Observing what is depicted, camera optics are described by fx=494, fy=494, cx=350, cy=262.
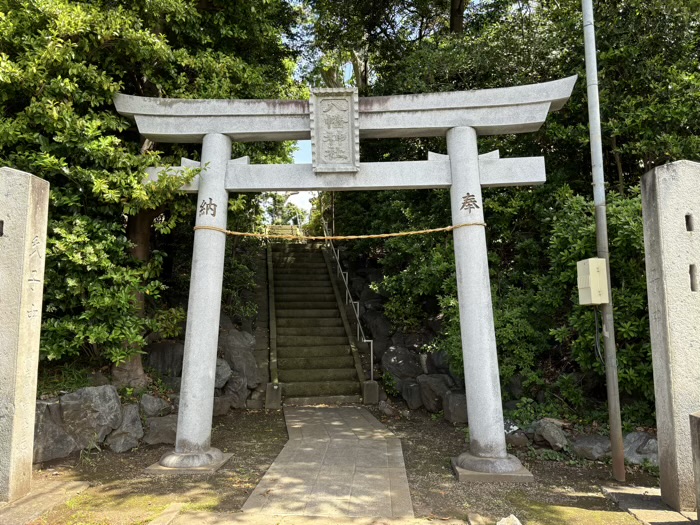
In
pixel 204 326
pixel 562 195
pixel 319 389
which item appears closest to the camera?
pixel 204 326

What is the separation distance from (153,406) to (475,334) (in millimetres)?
4484

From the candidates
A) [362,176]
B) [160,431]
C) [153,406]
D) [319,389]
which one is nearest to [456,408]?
[319,389]

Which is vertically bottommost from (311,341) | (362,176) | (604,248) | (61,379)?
(61,379)

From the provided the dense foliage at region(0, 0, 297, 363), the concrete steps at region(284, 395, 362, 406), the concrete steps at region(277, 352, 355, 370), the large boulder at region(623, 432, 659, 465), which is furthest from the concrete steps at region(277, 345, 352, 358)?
the large boulder at region(623, 432, 659, 465)

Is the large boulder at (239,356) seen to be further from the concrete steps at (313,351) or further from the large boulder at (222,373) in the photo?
A: the concrete steps at (313,351)

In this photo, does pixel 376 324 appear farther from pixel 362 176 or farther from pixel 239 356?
pixel 362 176

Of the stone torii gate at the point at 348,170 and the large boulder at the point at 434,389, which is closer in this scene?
the stone torii gate at the point at 348,170

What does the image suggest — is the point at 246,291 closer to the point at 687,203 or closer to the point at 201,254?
the point at 201,254

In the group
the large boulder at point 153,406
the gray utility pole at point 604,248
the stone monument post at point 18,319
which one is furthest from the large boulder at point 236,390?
the gray utility pole at point 604,248

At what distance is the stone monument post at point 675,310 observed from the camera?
4.37 metres

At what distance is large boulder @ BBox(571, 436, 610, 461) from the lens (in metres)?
5.78

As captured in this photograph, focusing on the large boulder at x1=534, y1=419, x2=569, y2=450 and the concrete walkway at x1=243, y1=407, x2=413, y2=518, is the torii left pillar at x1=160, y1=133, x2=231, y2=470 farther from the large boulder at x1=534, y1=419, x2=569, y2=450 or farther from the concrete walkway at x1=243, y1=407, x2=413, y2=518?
the large boulder at x1=534, y1=419, x2=569, y2=450

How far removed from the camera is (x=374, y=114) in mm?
6074

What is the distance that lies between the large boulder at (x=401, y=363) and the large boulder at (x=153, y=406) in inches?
167
